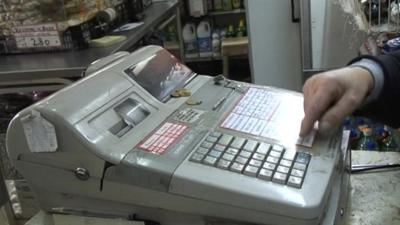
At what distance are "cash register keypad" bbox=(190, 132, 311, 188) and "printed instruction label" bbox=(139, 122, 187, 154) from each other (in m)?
0.05

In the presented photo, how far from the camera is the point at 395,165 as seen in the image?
940 millimetres

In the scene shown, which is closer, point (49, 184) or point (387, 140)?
point (49, 184)

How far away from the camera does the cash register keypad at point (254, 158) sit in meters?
0.60

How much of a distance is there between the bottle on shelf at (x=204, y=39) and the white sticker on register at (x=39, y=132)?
2.70 metres

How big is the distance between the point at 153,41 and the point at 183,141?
1.44 m

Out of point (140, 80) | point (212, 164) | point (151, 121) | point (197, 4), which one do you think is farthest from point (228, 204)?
point (197, 4)

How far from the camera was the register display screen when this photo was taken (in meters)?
0.81

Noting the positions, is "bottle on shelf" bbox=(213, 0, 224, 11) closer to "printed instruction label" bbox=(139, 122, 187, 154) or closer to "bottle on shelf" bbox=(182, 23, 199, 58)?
"bottle on shelf" bbox=(182, 23, 199, 58)

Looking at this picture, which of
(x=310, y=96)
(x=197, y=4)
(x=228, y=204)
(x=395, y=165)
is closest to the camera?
(x=228, y=204)

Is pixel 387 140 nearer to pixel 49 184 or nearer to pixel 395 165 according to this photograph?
pixel 395 165

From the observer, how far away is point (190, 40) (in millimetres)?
3338

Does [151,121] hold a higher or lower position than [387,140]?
higher

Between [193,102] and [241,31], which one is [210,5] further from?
[193,102]

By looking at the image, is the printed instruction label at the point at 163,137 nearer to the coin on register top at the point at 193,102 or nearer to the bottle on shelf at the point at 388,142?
the coin on register top at the point at 193,102
